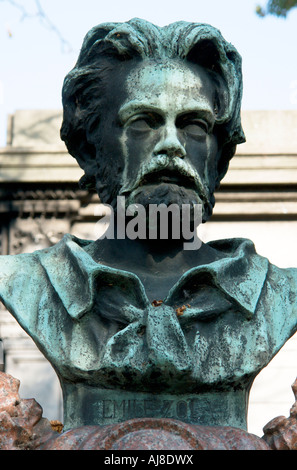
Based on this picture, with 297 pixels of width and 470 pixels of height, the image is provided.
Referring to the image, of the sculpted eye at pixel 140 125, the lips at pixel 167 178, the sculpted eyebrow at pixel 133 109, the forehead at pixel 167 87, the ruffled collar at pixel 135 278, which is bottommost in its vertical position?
the ruffled collar at pixel 135 278

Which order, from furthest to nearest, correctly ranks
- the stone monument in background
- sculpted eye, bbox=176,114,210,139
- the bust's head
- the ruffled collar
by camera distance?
sculpted eye, bbox=176,114,210,139 → the bust's head → the ruffled collar → the stone monument in background

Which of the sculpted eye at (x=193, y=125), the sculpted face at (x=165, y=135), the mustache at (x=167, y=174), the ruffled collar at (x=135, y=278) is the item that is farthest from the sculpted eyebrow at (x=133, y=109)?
the ruffled collar at (x=135, y=278)

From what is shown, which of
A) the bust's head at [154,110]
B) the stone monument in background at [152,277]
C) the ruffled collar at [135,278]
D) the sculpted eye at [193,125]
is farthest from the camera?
the sculpted eye at [193,125]

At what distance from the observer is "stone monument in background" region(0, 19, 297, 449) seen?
20.8 ft

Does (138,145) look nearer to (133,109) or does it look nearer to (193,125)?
(133,109)

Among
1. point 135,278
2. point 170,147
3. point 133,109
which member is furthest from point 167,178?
point 135,278

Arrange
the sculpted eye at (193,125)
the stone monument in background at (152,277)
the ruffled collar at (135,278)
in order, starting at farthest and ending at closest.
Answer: the sculpted eye at (193,125), the ruffled collar at (135,278), the stone monument in background at (152,277)

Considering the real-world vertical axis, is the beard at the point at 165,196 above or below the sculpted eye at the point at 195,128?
below

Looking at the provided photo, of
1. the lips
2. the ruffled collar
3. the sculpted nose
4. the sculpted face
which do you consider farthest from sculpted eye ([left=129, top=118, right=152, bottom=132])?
the ruffled collar

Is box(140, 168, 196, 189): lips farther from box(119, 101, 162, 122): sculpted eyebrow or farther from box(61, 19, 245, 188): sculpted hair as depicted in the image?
box(61, 19, 245, 188): sculpted hair

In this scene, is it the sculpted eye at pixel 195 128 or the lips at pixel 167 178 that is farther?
the sculpted eye at pixel 195 128

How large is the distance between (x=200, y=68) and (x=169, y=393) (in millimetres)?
1544

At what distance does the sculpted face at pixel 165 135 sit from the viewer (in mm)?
6633

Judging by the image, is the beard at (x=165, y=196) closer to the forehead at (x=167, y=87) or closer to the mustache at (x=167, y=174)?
the mustache at (x=167, y=174)
